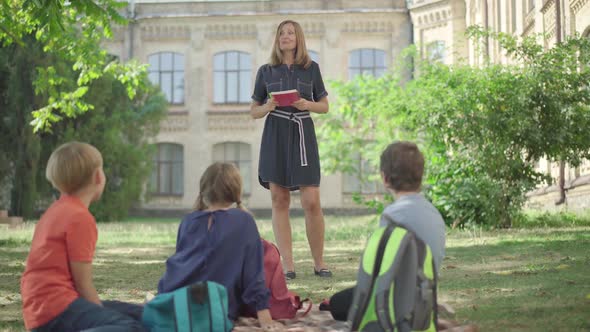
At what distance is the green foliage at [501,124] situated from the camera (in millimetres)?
12078

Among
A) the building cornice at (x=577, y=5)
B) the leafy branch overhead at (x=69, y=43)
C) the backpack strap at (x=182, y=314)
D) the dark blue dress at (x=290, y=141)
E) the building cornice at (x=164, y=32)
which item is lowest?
the backpack strap at (x=182, y=314)

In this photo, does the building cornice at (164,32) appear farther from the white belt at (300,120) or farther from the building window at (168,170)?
the white belt at (300,120)

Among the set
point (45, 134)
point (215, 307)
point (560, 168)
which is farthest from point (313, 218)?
point (45, 134)

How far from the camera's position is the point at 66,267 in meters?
3.57

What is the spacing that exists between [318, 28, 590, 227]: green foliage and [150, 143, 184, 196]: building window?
22501 millimetres

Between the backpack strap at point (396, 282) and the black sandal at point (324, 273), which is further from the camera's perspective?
the black sandal at point (324, 273)

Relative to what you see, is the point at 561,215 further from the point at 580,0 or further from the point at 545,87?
the point at 580,0

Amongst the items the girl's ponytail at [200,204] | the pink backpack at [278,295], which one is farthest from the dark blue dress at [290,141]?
the girl's ponytail at [200,204]

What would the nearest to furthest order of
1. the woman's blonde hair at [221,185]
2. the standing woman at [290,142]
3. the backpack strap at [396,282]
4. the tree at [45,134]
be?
the backpack strap at [396,282] → the woman's blonde hair at [221,185] → the standing woman at [290,142] → the tree at [45,134]

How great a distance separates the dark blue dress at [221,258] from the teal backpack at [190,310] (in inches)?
14.8

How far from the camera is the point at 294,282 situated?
646 centimetres

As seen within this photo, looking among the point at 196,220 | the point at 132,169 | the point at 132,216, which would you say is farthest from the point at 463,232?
the point at 132,216

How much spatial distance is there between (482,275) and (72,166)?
404cm

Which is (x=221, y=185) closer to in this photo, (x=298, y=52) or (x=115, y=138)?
(x=298, y=52)
